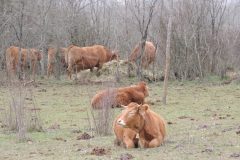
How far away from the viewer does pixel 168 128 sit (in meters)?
11.8

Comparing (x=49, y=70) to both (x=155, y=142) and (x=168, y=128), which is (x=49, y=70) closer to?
(x=168, y=128)

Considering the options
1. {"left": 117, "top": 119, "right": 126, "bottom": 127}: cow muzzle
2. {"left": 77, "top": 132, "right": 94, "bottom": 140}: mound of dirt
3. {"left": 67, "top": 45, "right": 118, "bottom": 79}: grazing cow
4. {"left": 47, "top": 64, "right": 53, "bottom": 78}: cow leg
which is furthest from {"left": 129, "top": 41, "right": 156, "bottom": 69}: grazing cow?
{"left": 117, "top": 119, "right": 126, "bottom": 127}: cow muzzle

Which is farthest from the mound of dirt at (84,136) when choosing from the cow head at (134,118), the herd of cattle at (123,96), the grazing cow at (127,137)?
the cow head at (134,118)

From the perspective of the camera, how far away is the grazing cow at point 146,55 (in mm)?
24609

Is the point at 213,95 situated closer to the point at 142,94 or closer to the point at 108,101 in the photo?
the point at 142,94

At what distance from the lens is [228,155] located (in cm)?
812

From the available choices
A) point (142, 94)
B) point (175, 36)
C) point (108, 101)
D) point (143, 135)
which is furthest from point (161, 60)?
point (143, 135)

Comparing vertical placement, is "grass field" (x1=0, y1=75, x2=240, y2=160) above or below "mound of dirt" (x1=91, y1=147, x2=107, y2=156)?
below

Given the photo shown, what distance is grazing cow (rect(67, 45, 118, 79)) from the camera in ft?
78.7

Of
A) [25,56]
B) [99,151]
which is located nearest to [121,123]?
[99,151]

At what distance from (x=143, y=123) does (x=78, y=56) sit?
50.3ft

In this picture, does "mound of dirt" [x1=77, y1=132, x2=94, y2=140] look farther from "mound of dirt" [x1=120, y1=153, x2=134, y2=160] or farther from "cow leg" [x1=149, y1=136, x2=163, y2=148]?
"mound of dirt" [x1=120, y1=153, x2=134, y2=160]

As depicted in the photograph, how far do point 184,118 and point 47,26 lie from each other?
1341 centimetres

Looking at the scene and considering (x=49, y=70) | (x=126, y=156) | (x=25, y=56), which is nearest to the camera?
(x=126, y=156)
